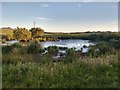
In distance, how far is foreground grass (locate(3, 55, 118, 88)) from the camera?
19.2 ft

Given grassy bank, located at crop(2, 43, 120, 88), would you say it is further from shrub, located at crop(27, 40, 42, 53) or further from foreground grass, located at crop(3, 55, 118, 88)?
shrub, located at crop(27, 40, 42, 53)

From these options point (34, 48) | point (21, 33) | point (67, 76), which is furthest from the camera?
point (21, 33)

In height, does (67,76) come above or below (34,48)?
below

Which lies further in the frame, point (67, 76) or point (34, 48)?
point (34, 48)

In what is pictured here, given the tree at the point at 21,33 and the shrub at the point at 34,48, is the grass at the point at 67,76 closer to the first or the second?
the shrub at the point at 34,48

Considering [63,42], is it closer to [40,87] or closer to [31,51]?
[31,51]

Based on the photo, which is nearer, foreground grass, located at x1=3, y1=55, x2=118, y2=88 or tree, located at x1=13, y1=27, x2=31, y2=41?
foreground grass, located at x1=3, y1=55, x2=118, y2=88

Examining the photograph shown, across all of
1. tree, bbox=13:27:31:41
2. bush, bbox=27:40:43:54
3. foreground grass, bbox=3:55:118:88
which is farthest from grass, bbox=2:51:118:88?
tree, bbox=13:27:31:41

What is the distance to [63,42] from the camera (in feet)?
61.6

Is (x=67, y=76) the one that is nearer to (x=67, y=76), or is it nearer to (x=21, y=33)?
(x=67, y=76)

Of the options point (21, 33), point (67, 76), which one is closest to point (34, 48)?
point (21, 33)

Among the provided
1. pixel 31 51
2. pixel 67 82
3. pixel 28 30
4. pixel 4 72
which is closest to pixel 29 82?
pixel 67 82

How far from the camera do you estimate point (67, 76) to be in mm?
6547

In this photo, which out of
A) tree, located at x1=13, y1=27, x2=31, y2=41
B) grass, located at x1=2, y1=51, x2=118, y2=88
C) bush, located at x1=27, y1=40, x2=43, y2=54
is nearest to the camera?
grass, located at x1=2, y1=51, x2=118, y2=88
